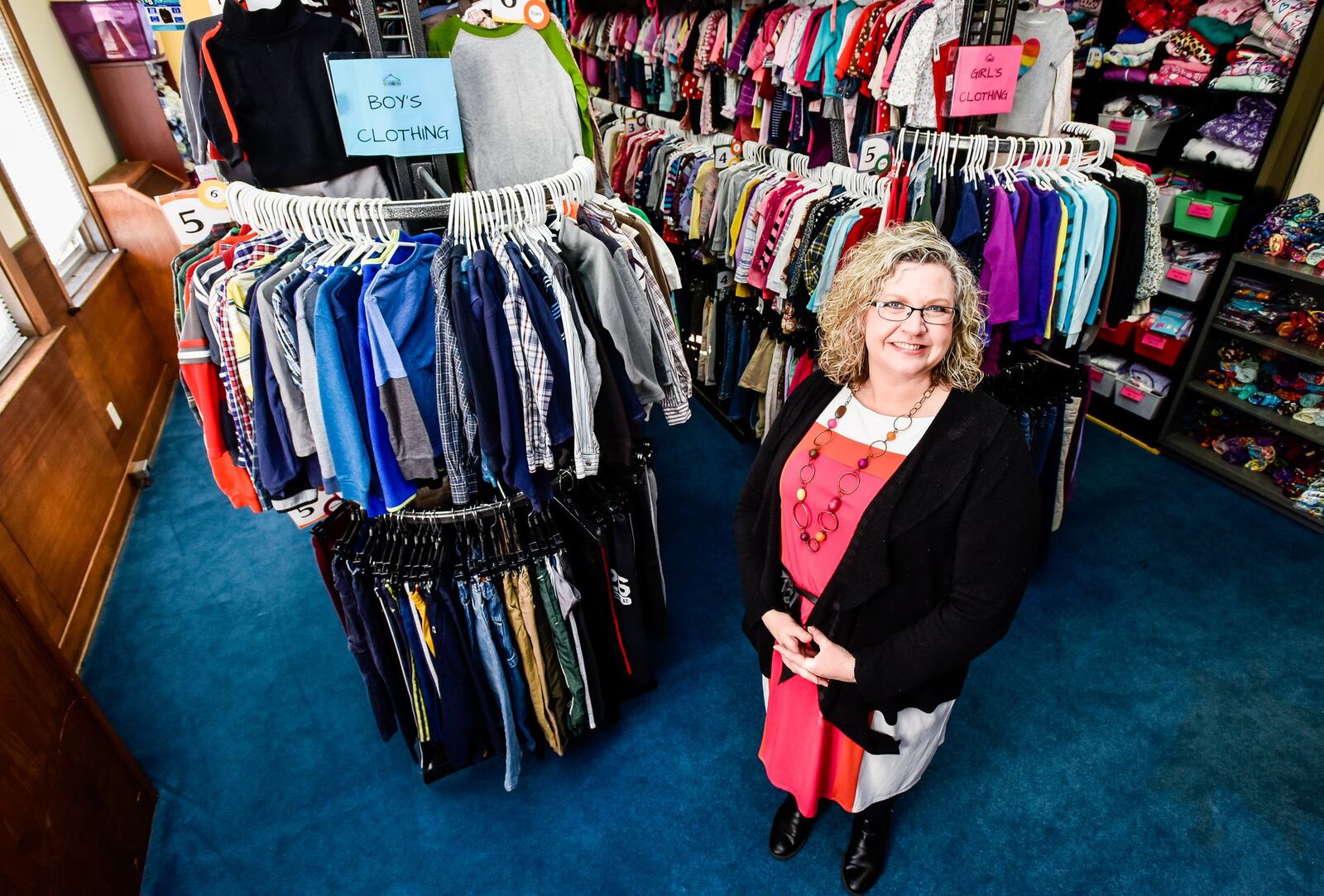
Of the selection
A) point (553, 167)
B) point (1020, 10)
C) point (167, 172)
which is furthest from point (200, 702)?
point (167, 172)

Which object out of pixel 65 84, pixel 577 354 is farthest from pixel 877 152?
pixel 65 84

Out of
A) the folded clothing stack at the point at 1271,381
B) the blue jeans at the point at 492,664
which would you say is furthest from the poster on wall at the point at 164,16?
the folded clothing stack at the point at 1271,381

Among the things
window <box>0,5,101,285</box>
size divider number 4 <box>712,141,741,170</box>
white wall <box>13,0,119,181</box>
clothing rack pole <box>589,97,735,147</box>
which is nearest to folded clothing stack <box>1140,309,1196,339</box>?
size divider number 4 <box>712,141,741,170</box>

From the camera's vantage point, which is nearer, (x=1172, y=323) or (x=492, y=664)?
(x=492, y=664)

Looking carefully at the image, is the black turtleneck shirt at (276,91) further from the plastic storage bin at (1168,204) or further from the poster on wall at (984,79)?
the plastic storage bin at (1168,204)

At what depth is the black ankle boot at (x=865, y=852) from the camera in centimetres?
195

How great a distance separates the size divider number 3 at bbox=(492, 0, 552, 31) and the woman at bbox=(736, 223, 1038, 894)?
3.35 feet

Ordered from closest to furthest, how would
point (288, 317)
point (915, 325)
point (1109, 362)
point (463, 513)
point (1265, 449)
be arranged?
point (915, 325), point (288, 317), point (463, 513), point (1265, 449), point (1109, 362)

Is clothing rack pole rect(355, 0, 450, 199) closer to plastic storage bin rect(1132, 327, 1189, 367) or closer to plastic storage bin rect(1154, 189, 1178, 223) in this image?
plastic storage bin rect(1154, 189, 1178, 223)

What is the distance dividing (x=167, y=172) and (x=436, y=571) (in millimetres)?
A: 5547

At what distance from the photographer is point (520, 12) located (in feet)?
5.74

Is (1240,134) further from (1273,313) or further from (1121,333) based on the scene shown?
(1121,333)

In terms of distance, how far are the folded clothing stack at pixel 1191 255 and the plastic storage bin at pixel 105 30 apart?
22.5 feet

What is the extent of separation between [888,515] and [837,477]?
5.6 inches
